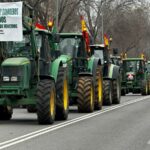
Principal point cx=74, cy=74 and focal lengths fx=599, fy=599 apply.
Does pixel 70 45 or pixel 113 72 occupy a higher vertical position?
pixel 70 45

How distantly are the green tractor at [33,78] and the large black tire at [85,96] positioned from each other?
10.1 feet

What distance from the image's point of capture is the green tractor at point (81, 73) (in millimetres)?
21000

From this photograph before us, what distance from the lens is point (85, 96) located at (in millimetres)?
20891

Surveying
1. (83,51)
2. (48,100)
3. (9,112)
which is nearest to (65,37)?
(83,51)

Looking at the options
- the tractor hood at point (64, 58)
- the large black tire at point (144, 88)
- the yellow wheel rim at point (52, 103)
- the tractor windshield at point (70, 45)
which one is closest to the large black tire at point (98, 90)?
the tractor windshield at point (70, 45)

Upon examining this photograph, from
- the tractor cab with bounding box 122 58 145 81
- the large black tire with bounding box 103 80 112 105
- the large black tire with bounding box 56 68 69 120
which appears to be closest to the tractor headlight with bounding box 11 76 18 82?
the large black tire with bounding box 56 68 69 120

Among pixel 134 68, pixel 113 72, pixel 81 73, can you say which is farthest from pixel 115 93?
pixel 134 68

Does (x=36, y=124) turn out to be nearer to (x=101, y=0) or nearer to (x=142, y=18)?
(x=101, y=0)

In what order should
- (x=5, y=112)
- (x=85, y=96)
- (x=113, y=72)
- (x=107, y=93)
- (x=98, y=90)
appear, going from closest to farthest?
(x=5, y=112) → (x=85, y=96) → (x=98, y=90) → (x=107, y=93) → (x=113, y=72)

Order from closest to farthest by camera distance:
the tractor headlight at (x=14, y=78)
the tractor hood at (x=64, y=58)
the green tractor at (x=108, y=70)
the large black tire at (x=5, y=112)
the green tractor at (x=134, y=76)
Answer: the tractor headlight at (x=14, y=78) < the large black tire at (x=5, y=112) < the tractor hood at (x=64, y=58) < the green tractor at (x=108, y=70) < the green tractor at (x=134, y=76)

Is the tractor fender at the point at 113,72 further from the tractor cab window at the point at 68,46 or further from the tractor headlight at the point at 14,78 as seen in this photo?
the tractor headlight at the point at 14,78

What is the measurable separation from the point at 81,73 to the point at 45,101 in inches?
234

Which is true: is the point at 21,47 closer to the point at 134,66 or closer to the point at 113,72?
the point at 113,72

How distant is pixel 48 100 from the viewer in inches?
629
